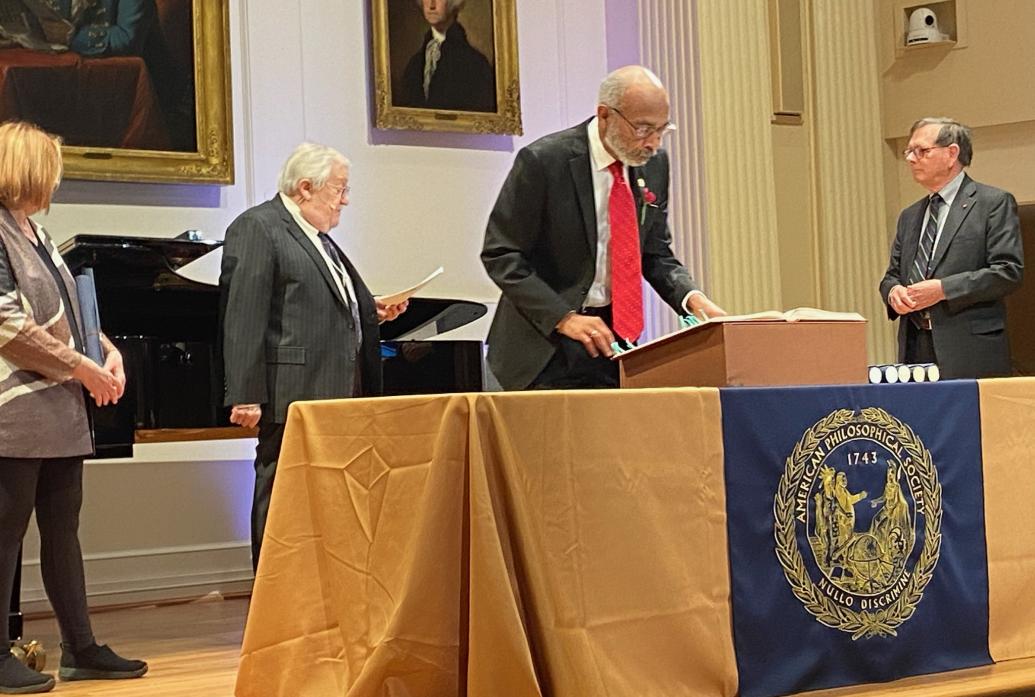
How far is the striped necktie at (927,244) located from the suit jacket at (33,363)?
3.15 meters

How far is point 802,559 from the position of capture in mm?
2844

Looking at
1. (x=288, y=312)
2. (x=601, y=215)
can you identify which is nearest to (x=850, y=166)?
(x=288, y=312)

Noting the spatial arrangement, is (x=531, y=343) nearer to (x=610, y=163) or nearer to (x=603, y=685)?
(x=610, y=163)

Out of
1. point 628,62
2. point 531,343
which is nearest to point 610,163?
point 531,343

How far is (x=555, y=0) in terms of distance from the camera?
7.84 metres

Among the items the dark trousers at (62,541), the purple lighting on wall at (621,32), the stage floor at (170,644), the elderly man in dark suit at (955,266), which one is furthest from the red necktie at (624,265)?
the purple lighting on wall at (621,32)

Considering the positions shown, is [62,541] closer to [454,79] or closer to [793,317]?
[793,317]

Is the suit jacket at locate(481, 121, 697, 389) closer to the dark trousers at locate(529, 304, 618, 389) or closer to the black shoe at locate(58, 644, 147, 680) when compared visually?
the dark trousers at locate(529, 304, 618, 389)

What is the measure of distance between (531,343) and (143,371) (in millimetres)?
1998

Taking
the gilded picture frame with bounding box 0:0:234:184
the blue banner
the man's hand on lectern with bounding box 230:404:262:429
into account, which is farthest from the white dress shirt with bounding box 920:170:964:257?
the gilded picture frame with bounding box 0:0:234:184

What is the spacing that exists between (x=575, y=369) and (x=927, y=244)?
2435mm

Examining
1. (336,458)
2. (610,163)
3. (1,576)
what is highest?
(610,163)

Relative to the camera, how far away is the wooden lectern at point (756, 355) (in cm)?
289

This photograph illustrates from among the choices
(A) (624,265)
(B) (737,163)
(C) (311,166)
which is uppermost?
(B) (737,163)
